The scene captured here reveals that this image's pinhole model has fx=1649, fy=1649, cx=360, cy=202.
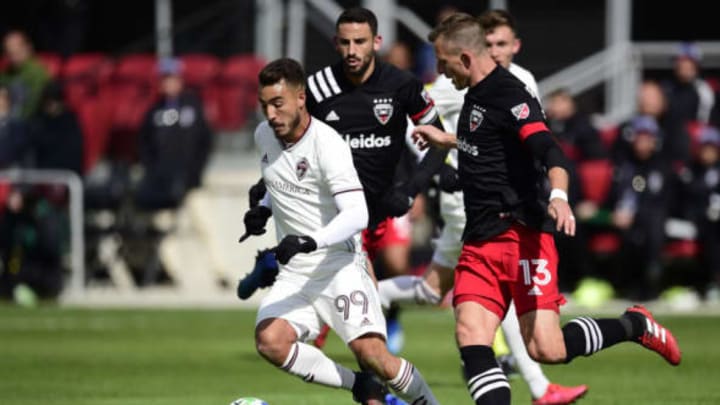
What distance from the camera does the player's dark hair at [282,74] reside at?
930 centimetres

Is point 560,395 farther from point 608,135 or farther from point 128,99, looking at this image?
point 128,99

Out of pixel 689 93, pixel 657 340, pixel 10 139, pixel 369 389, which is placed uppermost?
pixel 657 340

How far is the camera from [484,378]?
870 centimetres

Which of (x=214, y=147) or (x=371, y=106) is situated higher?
(x=371, y=106)

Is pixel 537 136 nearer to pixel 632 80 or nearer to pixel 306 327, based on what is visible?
pixel 306 327

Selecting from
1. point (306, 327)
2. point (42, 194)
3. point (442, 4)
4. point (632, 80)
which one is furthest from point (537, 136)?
point (442, 4)

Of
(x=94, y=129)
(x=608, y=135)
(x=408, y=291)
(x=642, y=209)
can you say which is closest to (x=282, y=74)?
(x=408, y=291)

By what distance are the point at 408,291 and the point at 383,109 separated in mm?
2214

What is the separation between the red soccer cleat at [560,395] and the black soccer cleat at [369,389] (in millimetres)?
1689

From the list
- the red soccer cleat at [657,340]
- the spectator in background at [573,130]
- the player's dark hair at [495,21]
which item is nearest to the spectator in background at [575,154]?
Result: the spectator in background at [573,130]

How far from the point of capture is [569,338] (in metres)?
9.24

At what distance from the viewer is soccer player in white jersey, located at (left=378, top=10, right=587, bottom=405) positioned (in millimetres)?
11000

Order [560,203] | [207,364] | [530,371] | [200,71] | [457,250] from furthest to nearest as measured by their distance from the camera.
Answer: [200,71] < [207,364] < [457,250] < [530,371] < [560,203]

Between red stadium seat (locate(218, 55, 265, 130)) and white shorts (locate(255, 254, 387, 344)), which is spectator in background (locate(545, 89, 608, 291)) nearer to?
red stadium seat (locate(218, 55, 265, 130))
